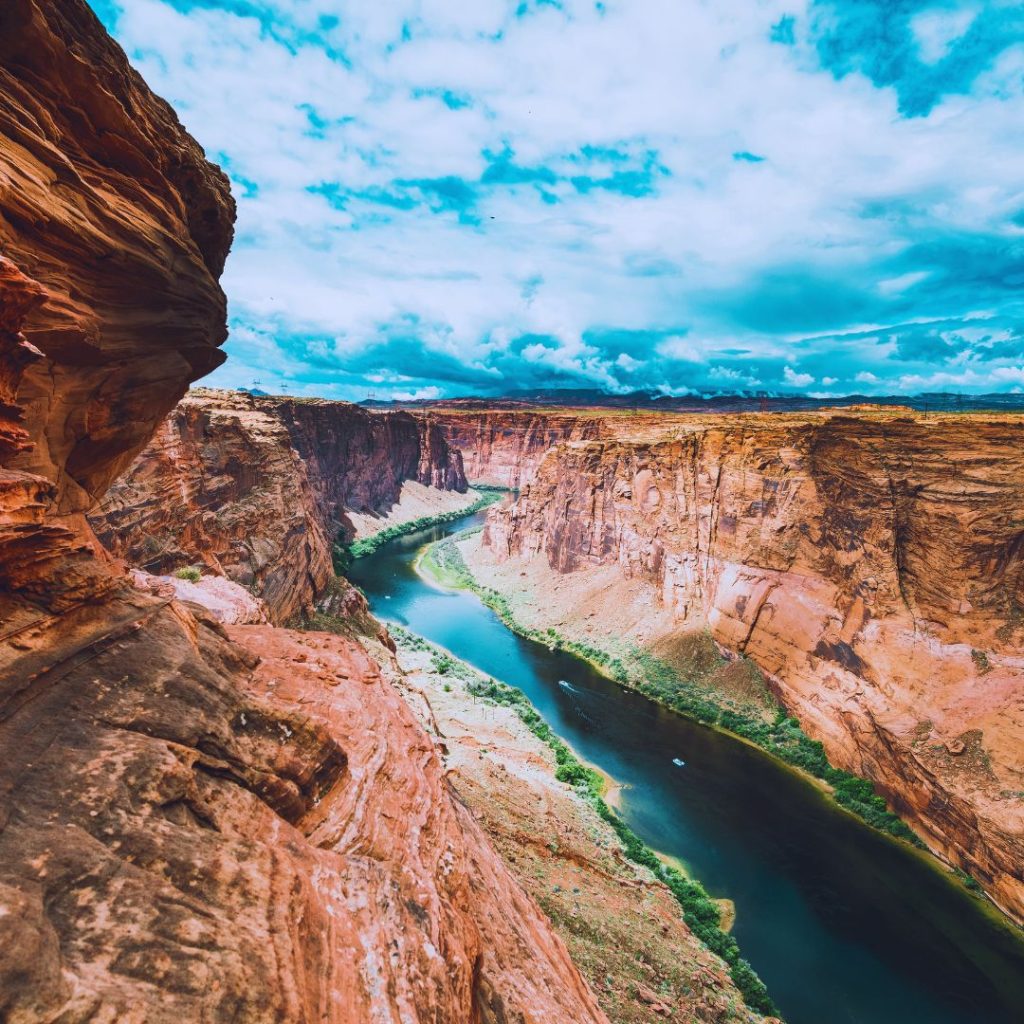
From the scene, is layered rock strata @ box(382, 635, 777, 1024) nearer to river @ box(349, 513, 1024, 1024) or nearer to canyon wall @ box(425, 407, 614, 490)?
river @ box(349, 513, 1024, 1024)

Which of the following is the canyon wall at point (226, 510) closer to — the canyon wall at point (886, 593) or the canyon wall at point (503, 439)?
the canyon wall at point (886, 593)

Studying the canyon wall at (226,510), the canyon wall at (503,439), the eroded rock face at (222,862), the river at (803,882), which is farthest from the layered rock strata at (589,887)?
the canyon wall at (503,439)

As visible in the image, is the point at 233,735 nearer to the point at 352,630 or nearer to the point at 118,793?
the point at 118,793

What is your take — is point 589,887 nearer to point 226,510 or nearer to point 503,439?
point 226,510

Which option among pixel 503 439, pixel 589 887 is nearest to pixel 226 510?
pixel 589 887

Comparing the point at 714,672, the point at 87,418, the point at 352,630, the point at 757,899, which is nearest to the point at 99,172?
the point at 87,418
